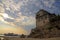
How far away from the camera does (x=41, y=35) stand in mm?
16500

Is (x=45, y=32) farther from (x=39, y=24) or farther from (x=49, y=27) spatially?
(x=39, y=24)

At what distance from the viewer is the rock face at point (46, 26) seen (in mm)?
16266

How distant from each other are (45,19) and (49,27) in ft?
6.92

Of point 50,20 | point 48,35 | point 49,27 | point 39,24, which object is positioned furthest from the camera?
point 39,24

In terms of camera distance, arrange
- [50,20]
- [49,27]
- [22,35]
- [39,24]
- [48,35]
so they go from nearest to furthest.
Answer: [22,35] < [48,35] < [49,27] < [50,20] < [39,24]

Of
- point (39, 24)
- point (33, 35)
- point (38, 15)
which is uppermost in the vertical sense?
point (38, 15)

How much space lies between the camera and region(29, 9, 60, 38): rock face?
16.3 meters

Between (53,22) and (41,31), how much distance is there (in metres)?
1.98

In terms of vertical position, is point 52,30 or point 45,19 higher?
point 45,19

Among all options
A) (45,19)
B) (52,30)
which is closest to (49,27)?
(52,30)

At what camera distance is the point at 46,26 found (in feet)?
58.6

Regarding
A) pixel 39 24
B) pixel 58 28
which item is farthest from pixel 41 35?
pixel 39 24

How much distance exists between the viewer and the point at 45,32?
1683cm

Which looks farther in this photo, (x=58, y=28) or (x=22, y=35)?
(x=58, y=28)
